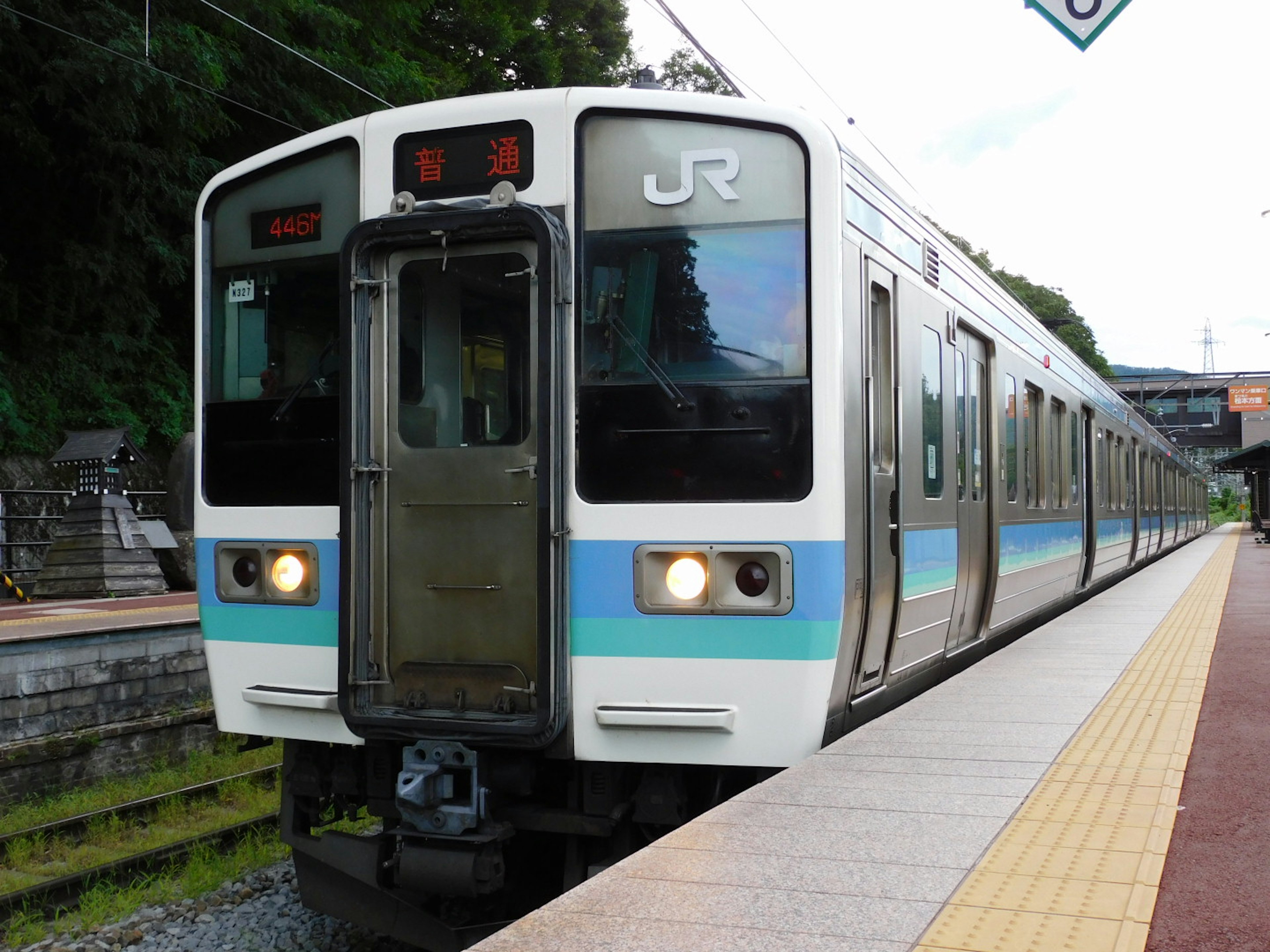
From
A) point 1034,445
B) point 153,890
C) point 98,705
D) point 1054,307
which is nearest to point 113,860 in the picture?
point 153,890

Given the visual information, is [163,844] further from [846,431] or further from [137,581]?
[137,581]

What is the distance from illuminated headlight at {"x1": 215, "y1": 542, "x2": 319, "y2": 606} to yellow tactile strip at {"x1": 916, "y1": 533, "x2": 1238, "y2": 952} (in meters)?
2.58

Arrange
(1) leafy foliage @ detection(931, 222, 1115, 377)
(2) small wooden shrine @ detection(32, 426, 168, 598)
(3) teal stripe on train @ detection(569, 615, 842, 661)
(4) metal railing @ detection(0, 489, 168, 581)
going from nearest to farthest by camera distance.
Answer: (3) teal stripe on train @ detection(569, 615, 842, 661)
(2) small wooden shrine @ detection(32, 426, 168, 598)
(4) metal railing @ detection(0, 489, 168, 581)
(1) leafy foliage @ detection(931, 222, 1115, 377)

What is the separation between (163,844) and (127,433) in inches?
353

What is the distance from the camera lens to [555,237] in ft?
14.5

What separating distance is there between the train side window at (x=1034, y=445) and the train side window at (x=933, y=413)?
282 cm

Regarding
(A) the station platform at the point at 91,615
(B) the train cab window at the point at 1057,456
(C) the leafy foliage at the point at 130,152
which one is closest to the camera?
(A) the station platform at the point at 91,615

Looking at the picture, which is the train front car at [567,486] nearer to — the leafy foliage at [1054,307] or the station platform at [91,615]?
Result: the station platform at [91,615]

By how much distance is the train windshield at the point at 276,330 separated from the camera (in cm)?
488

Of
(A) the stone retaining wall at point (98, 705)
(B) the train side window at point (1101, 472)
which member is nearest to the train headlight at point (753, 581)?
(A) the stone retaining wall at point (98, 705)

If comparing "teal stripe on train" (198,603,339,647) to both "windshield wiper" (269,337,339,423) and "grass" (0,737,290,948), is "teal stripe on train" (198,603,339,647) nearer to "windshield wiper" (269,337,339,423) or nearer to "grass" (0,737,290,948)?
"windshield wiper" (269,337,339,423)

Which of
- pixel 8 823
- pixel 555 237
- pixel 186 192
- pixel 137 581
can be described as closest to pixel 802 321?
pixel 555 237

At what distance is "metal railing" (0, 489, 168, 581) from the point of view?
629 inches

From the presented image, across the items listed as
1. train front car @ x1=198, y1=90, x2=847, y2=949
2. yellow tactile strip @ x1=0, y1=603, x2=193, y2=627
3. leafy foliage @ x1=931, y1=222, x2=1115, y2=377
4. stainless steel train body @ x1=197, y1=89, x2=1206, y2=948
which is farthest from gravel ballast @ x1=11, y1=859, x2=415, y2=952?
leafy foliage @ x1=931, y1=222, x2=1115, y2=377
